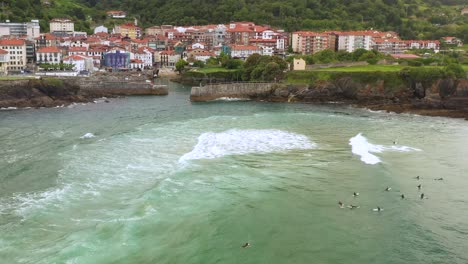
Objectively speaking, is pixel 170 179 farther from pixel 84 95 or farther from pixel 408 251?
pixel 84 95

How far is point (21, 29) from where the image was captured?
9344cm

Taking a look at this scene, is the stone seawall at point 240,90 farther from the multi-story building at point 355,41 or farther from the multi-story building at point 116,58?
the multi-story building at point 355,41

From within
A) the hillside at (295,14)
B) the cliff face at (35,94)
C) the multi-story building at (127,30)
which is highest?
the hillside at (295,14)

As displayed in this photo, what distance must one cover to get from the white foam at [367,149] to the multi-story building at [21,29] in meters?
72.4

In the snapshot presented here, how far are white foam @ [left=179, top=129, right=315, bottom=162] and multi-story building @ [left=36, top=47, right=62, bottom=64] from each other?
46719 mm

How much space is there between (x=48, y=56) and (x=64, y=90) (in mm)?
23407

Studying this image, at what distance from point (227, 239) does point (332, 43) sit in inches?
2914

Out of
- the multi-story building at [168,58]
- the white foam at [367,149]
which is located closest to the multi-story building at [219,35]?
the multi-story building at [168,58]

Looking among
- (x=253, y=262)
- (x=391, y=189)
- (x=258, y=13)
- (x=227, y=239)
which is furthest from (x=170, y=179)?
(x=258, y=13)

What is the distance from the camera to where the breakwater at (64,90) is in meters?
46.2

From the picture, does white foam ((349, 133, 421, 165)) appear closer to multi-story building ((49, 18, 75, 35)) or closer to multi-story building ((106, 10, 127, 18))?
multi-story building ((49, 18, 75, 35))

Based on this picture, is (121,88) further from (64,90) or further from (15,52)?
(15,52)

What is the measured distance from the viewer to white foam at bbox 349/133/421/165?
25.7 m

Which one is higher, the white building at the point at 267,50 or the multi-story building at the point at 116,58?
the white building at the point at 267,50
